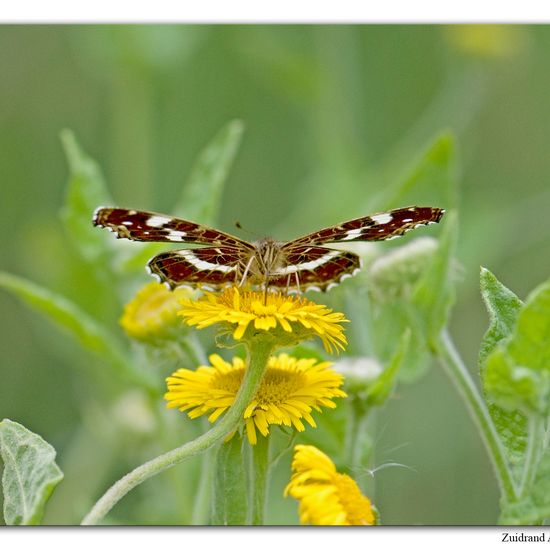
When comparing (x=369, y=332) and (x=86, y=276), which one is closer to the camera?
(x=369, y=332)

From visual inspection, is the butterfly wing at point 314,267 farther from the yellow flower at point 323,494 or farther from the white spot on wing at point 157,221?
the yellow flower at point 323,494

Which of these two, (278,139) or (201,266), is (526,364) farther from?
(278,139)

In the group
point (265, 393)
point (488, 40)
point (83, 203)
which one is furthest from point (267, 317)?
point (488, 40)

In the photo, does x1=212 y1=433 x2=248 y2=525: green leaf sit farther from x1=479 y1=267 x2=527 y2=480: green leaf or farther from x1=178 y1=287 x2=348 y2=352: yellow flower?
x1=479 y1=267 x2=527 y2=480: green leaf

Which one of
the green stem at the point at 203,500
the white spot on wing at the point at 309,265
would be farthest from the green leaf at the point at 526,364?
the green stem at the point at 203,500
